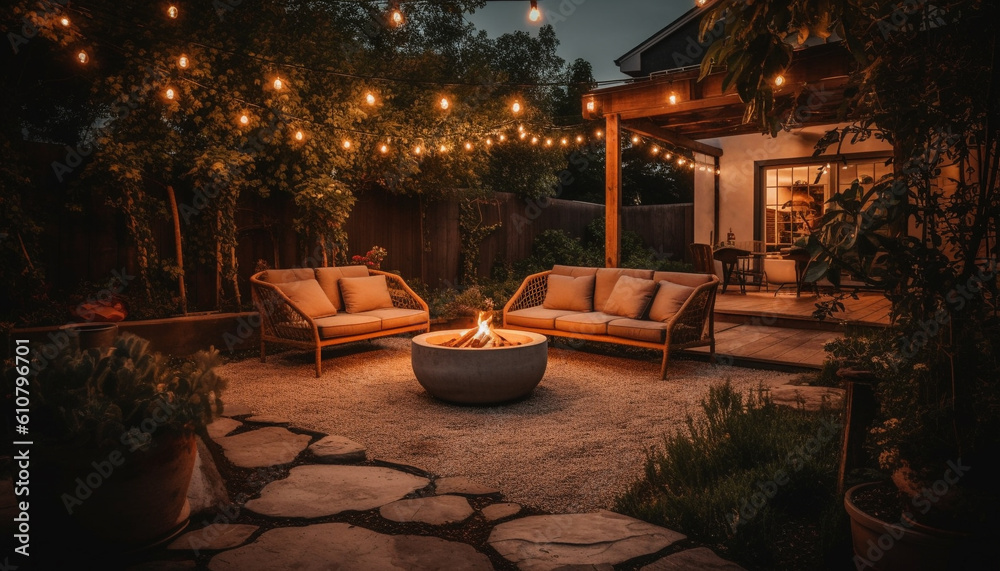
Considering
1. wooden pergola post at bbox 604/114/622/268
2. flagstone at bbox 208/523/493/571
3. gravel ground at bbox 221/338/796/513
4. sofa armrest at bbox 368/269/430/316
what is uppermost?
wooden pergola post at bbox 604/114/622/268

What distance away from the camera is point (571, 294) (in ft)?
20.6

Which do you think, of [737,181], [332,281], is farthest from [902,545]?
[737,181]

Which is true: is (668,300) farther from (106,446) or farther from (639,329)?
(106,446)

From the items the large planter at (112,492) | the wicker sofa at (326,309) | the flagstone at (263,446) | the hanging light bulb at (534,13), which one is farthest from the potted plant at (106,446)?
the hanging light bulb at (534,13)

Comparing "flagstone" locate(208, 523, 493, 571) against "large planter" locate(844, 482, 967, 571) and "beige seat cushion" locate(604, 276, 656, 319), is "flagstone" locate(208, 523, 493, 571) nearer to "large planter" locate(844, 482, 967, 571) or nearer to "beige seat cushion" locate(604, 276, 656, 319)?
"large planter" locate(844, 482, 967, 571)

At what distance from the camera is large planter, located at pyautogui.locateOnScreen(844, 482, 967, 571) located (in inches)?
63.3

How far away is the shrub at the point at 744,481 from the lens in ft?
7.26

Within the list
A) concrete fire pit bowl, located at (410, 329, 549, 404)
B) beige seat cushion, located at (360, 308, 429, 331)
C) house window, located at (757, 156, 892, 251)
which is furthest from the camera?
house window, located at (757, 156, 892, 251)

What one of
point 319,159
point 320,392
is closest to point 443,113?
point 319,159

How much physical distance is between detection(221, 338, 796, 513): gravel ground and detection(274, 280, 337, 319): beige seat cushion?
53 centimetres

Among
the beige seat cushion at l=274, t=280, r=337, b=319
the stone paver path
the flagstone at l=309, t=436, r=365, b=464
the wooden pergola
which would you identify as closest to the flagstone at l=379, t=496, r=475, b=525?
the stone paver path

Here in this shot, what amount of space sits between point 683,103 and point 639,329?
3.24 m

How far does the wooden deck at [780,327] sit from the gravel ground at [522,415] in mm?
305

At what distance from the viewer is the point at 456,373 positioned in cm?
425
